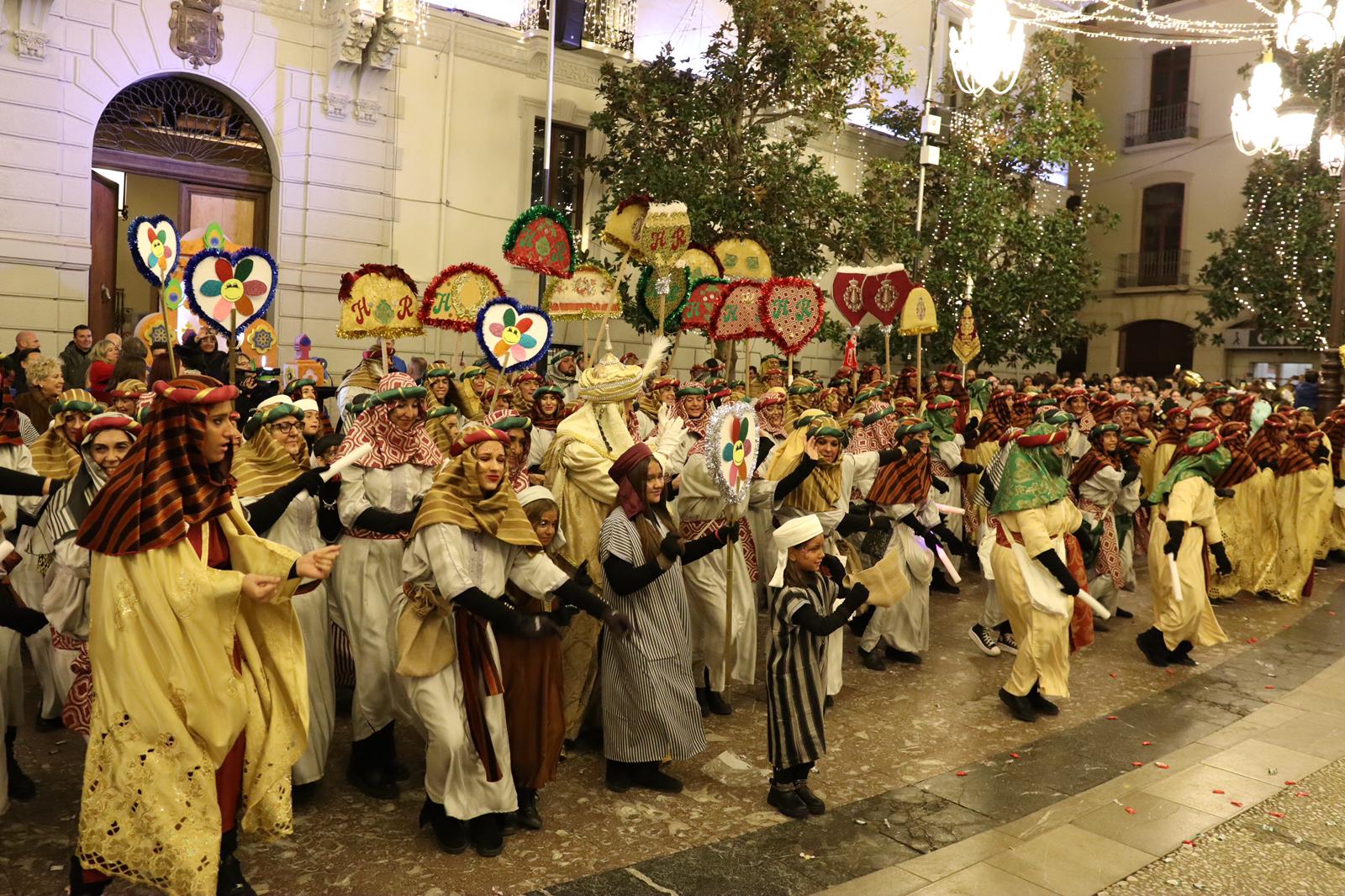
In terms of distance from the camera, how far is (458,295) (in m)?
8.03

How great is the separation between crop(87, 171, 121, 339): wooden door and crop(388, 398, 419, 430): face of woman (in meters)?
9.86

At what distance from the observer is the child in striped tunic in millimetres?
4750

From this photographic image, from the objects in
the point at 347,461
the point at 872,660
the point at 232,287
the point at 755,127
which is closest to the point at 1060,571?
the point at 872,660

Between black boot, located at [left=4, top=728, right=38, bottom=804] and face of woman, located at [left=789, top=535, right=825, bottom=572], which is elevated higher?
face of woman, located at [left=789, top=535, right=825, bottom=572]

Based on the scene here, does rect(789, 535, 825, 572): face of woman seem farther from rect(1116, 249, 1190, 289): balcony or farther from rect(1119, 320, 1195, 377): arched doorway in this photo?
rect(1116, 249, 1190, 289): balcony

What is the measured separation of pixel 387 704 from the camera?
484 cm

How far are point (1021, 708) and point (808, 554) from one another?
2.52 m

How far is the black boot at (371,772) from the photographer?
4891mm

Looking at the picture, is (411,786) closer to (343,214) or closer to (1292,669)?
(1292,669)

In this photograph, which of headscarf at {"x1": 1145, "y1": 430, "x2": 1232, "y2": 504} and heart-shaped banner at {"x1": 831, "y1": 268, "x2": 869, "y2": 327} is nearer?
headscarf at {"x1": 1145, "y1": 430, "x2": 1232, "y2": 504}

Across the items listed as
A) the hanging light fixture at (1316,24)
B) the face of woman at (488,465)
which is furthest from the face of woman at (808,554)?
the hanging light fixture at (1316,24)

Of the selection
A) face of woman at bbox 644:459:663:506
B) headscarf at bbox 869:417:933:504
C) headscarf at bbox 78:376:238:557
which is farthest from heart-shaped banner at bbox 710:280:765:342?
headscarf at bbox 78:376:238:557

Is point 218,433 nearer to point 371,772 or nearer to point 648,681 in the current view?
point 371,772

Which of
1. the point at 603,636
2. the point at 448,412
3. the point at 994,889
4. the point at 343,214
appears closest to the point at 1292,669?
the point at 994,889
